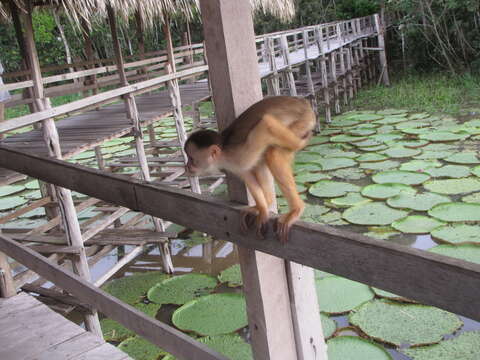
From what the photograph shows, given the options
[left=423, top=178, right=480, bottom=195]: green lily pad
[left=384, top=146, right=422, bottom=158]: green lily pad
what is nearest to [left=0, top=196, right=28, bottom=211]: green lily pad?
[left=384, top=146, right=422, bottom=158]: green lily pad

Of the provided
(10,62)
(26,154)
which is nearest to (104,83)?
(26,154)

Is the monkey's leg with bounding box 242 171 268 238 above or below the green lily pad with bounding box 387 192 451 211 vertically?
above

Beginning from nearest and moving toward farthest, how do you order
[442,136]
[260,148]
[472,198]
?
[260,148] < [472,198] < [442,136]

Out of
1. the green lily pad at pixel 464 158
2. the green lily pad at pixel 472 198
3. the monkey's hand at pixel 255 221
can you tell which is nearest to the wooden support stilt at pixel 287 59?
the green lily pad at pixel 464 158

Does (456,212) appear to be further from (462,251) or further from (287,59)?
(287,59)

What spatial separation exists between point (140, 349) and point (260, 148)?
267cm

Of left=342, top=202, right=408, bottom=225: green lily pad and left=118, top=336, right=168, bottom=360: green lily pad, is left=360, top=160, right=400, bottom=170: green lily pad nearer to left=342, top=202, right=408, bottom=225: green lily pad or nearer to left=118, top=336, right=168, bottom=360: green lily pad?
left=342, top=202, right=408, bottom=225: green lily pad

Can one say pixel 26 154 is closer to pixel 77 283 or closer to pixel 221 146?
pixel 77 283

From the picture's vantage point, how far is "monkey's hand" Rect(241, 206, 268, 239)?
1146 millimetres

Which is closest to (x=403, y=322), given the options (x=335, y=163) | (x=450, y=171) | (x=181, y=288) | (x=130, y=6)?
(x=181, y=288)

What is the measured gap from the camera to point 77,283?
179cm

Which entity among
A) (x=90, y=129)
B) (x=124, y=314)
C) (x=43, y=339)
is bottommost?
(x=43, y=339)

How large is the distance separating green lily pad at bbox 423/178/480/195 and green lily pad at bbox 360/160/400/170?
0.82m

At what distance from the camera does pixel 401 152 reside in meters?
6.81
